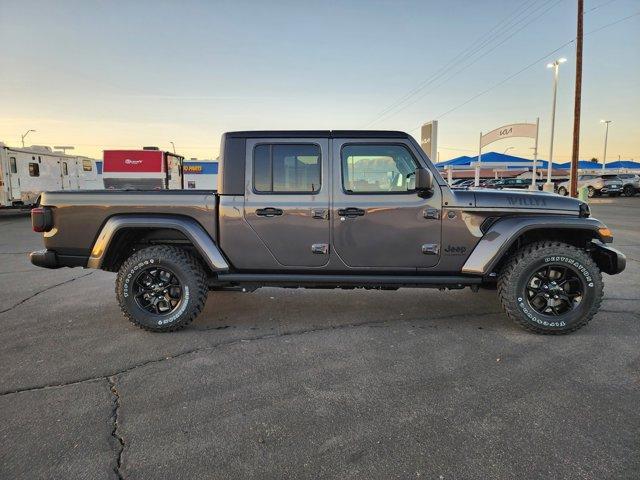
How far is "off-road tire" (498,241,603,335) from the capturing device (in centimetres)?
384

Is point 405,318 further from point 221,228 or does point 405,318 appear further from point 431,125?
point 431,125

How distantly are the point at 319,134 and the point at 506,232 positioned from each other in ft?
6.64

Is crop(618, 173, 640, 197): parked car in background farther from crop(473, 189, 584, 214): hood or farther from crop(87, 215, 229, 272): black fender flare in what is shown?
crop(87, 215, 229, 272): black fender flare

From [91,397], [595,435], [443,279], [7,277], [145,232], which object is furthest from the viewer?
[7,277]

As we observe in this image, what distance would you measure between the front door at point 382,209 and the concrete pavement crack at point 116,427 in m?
2.19

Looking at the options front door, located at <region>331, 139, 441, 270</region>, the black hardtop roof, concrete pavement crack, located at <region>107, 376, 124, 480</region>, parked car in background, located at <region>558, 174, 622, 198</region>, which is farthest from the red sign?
parked car in background, located at <region>558, 174, 622, 198</region>

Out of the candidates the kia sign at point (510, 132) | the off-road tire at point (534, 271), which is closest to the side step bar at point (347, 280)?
the off-road tire at point (534, 271)

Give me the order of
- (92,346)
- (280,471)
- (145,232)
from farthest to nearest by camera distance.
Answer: (145,232)
(92,346)
(280,471)

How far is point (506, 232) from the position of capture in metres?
3.87

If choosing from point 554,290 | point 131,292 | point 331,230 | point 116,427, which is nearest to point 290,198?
point 331,230

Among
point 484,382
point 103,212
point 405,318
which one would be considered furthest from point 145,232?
point 484,382

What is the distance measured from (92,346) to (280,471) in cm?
251

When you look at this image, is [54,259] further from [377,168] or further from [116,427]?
[377,168]

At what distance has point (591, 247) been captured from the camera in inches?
166
